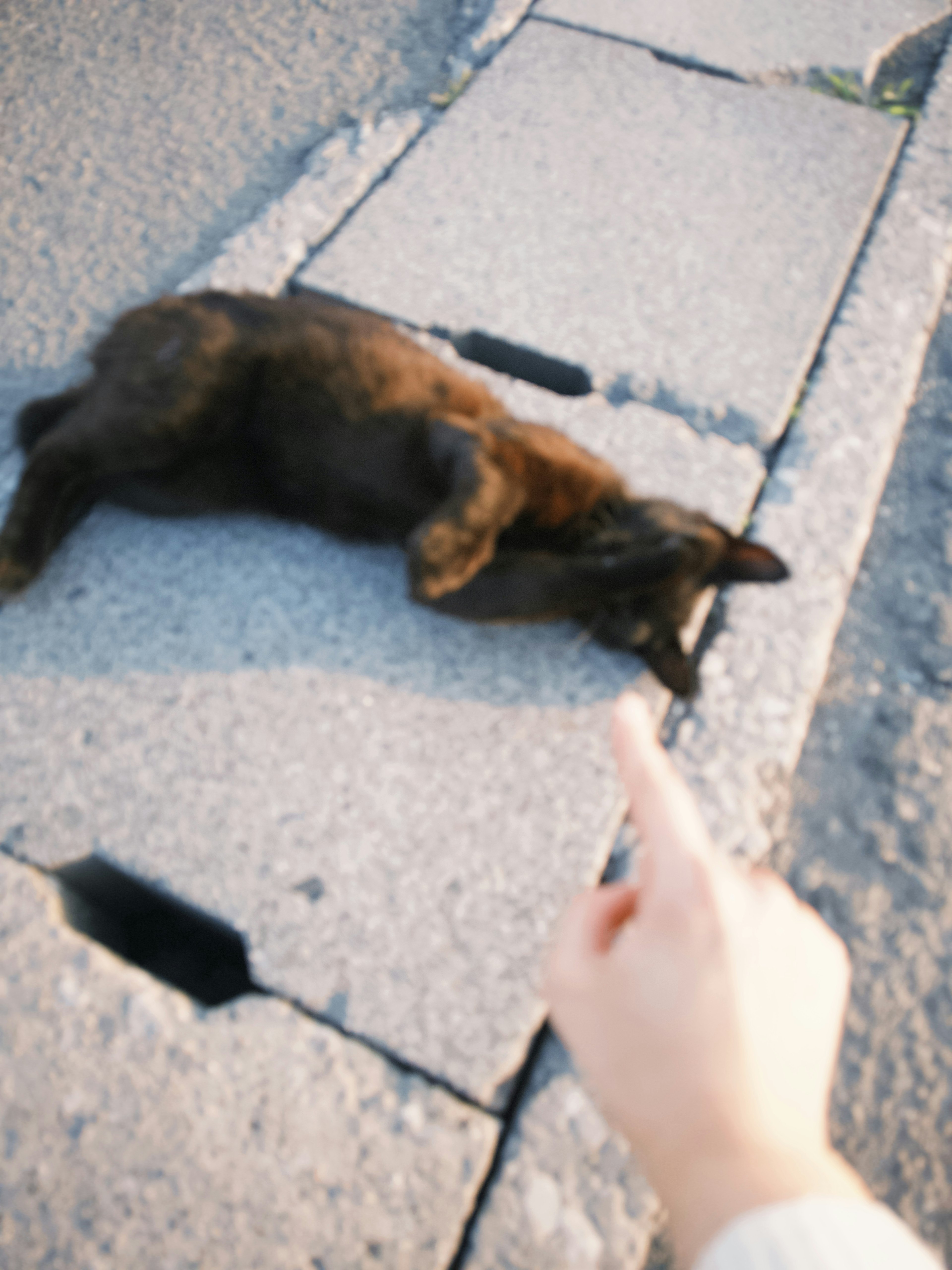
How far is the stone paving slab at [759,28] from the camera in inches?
102

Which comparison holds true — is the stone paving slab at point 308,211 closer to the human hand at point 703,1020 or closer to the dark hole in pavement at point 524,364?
the dark hole in pavement at point 524,364

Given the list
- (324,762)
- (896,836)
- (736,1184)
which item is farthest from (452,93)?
(736,1184)

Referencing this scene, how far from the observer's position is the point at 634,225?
2.15 meters

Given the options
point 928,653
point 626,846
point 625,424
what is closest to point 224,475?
point 625,424

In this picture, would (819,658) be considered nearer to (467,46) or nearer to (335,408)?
(335,408)

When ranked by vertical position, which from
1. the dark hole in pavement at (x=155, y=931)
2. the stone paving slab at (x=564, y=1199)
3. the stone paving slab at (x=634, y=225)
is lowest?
the dark hole in pavement at (x=155, y=931)

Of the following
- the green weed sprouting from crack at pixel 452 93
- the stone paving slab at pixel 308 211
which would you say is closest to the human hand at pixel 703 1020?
the stone paving slab at pixel 308 211

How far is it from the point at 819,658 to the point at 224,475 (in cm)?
126

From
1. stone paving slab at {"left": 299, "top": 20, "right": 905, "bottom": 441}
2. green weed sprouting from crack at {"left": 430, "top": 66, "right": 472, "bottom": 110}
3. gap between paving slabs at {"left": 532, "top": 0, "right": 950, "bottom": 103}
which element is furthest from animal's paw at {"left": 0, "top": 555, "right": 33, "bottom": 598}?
gap between paving slabs at {"left": 532, "top": 0, "right": 950, "bottom": 103}

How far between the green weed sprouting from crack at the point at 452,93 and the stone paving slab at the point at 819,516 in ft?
4.33

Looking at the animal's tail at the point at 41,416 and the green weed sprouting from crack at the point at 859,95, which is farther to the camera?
the green weed sprouting from crack at the point at 859,95

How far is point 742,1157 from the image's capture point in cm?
66

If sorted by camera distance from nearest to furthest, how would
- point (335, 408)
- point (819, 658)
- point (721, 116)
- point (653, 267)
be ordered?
point (335, 408) < point (819, 658) < point (653, 267) < point (721, 116)

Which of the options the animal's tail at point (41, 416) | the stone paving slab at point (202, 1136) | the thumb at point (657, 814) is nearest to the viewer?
the thumb at point (657, 814)
